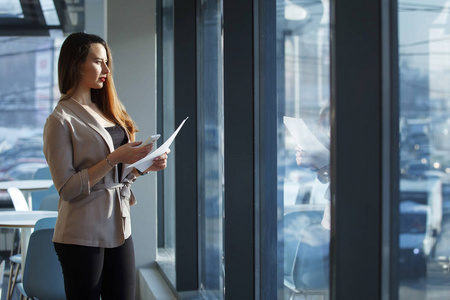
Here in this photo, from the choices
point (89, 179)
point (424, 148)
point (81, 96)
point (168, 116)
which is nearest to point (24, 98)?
point (168, 116)

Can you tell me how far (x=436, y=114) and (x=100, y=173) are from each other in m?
1.31

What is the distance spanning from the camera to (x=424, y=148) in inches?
60.5

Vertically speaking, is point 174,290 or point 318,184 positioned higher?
point 318,184

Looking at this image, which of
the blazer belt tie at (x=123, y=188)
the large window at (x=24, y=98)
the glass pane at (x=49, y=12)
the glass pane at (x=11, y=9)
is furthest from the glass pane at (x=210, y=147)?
the glass pane at (x=11, y=9)

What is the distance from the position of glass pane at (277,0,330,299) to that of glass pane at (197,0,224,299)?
114 cm

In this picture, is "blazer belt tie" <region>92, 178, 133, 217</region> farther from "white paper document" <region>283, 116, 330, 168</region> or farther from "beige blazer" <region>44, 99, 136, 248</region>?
"white paper document" <region>283, 116, 330, 168</region>

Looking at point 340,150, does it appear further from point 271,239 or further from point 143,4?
point 143,4

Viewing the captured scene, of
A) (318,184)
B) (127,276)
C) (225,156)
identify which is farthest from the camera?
(225,156)

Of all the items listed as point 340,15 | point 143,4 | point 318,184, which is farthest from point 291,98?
point 143,4

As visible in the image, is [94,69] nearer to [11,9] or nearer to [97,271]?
[97,271]

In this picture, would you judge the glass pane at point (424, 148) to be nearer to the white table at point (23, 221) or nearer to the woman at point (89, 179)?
the woman at point (89, 179)

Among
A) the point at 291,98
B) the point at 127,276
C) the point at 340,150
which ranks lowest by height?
the point at 127,276

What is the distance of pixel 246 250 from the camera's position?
2.91 metres

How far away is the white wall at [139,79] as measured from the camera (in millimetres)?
5180
